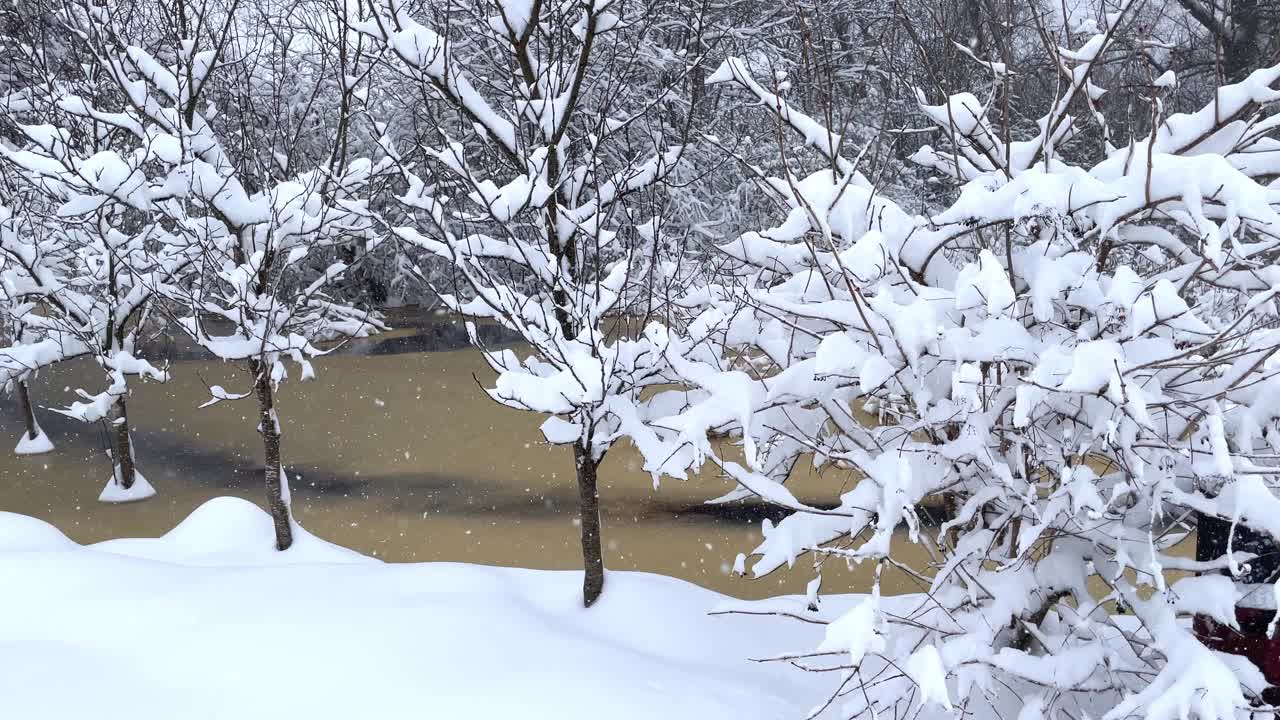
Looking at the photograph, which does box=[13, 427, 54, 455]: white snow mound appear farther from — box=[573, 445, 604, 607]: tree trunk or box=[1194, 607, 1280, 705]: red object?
box=[1194, 607, 1280, 705]: red object

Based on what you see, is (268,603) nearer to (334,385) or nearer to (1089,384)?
(1089,384)

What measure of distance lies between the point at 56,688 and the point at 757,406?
3.59 m

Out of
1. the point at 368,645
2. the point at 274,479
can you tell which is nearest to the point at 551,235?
the point at 368,645

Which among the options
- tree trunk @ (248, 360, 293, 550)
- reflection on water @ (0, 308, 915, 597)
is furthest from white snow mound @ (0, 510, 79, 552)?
reflection on water @ (0, 308, 915, 597)

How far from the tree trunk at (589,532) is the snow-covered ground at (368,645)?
4.0 inches

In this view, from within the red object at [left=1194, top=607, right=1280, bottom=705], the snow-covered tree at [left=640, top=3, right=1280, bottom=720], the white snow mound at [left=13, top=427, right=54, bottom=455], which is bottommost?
the white snow mound at [left=13, top=427, right=54, bottom=455]

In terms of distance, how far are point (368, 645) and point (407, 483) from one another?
20.5ft

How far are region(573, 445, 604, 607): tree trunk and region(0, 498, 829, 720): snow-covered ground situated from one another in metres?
0.10

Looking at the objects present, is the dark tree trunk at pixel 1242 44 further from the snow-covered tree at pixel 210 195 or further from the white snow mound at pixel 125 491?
the white snow mound at pixel 125 491

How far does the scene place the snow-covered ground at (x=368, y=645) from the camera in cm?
455

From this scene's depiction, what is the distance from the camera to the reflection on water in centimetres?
919

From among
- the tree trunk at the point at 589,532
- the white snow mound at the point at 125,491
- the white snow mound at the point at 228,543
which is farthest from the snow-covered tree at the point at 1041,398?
the white snow mound at the point at 125,491

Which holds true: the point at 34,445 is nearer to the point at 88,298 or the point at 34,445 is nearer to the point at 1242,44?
the point at 88,298

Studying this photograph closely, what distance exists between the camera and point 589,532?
20.4 feet
